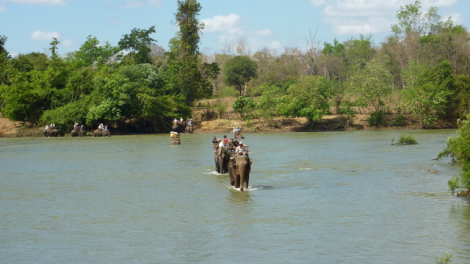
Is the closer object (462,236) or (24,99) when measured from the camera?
(462,236)

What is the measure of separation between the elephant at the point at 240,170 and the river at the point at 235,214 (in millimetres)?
528

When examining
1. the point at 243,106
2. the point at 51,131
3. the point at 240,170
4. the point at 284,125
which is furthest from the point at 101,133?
the point at 240,170

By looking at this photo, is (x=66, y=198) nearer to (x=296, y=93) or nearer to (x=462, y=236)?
(x=462, y=236)

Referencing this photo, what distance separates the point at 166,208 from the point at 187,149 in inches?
972

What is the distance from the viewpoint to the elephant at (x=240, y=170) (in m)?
21.3

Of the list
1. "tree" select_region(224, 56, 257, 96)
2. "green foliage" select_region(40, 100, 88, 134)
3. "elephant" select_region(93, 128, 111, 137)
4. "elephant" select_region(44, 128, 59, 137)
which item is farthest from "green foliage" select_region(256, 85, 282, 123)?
"elephant" select_region(44, 128, 59, 137)

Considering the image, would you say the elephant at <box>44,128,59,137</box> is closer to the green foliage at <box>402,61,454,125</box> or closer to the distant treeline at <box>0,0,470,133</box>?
the distant treeline at <box>0,0,470,133</box>

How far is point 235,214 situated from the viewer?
17828mm

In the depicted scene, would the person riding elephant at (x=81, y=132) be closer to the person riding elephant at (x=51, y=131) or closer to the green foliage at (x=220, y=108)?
the person riding elephant at (x=51, y=131)

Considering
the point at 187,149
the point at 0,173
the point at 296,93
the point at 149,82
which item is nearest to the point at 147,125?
the point at 149,82

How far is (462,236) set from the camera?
1455 centimetres

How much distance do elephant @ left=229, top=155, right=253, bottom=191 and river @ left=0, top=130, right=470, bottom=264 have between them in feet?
1.73

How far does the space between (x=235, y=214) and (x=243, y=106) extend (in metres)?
51.8

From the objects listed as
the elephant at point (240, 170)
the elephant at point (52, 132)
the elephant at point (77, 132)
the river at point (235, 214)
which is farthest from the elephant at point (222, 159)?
the elephant at point (52, 132)
